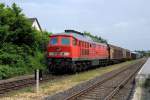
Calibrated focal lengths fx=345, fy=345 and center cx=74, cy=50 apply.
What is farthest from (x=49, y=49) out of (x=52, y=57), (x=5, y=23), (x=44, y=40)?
(x=44, y=40)

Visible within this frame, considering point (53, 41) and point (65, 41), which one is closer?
point (65, 41)

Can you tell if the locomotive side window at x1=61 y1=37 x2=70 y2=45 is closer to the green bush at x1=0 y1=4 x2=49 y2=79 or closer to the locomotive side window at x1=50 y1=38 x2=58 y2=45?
the locomotive side window at x1=50 y1=38 x2=58 y2=45

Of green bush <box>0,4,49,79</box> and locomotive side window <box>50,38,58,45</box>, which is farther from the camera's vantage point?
green bush <box>0,4,49,79</box>

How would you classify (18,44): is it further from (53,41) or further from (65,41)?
(65,41)

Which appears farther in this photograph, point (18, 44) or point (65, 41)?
point (18, 44)

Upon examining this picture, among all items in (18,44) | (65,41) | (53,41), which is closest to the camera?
(65,41)

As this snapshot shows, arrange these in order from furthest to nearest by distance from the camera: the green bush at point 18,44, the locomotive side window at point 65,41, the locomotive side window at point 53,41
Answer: the green bush at point 18,44 < the locomotive side window at point 53,41 < the locomotive side window at point 65,41

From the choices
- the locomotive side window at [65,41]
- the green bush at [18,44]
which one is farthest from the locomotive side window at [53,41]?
the green bush at [18,44]

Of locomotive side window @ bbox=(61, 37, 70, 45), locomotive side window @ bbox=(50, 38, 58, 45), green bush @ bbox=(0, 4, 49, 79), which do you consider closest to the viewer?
locomotive side window @ bbox=(61, 37, 70, 45)

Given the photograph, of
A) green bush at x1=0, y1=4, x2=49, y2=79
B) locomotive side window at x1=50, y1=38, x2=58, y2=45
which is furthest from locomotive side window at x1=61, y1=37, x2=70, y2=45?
green bush at x1=0, y1=4, x2=49, y2=79

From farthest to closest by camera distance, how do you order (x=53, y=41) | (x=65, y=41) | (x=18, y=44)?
1. (x=18, y=44)
2. (x=53, y=41)
3. (x=65, y=41)

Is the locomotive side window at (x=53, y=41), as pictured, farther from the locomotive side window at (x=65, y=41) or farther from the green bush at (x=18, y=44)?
the green bush at (x=18, y=44)

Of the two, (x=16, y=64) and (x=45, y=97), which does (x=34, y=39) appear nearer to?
(x=16, y=64)

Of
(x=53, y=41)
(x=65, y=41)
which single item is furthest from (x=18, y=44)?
(x=65, y=41)
